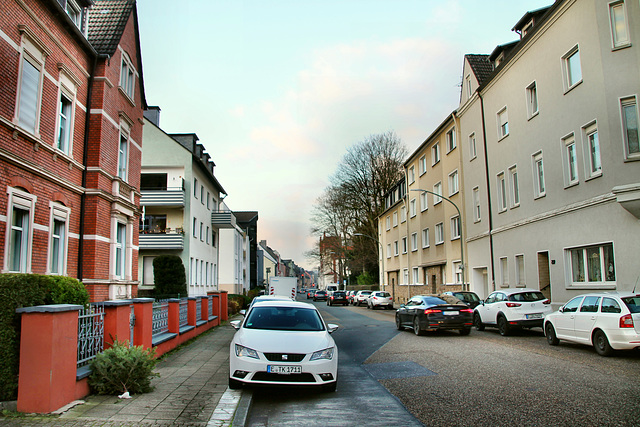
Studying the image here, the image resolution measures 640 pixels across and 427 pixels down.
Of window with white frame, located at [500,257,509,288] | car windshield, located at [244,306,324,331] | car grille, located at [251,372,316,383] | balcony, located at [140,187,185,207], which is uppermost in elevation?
balcony, located at [140,187,185,207]

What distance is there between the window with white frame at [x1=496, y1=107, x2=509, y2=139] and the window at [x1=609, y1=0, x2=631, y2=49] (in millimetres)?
7992

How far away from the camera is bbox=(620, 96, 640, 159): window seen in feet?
49.8

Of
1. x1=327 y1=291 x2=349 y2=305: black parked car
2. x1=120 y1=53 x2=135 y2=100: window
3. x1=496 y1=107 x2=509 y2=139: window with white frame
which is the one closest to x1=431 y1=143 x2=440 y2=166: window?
x1=496 y1=107 x2=509 y2=139: window with white frame

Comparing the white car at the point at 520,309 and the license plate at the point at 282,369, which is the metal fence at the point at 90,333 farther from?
the white car at the point at 520,309

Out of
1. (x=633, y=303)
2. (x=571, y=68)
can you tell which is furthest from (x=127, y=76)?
(x=633, y=303)

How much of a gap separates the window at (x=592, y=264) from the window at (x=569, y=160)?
2493 mm

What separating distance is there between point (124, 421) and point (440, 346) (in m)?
10.1

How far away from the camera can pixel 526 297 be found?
16.8 metres

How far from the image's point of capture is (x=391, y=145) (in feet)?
169

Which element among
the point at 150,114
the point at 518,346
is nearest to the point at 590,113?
the point at 518,346

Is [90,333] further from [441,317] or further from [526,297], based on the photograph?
[526,297]

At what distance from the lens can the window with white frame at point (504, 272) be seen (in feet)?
79.7

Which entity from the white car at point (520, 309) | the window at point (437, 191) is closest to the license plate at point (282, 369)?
the white car at point (520, 309)

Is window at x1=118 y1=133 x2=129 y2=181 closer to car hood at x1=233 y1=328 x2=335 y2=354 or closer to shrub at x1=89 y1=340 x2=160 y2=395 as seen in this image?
car hood at x1=233 y1=328 x2=335 y2=354
